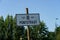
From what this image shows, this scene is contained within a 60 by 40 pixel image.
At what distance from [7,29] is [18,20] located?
206ft

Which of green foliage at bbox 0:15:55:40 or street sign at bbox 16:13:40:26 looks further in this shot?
green foliage at bbox 0:15:55:40

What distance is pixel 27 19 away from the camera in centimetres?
1116

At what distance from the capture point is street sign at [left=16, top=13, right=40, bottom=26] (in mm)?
11102

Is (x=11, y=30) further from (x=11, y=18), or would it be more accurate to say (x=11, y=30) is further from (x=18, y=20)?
(x=18, y=20)

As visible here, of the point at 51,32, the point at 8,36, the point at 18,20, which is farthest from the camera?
the point at 51,32

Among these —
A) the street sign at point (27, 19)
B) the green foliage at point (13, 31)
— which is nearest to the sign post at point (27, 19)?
the street sign at point (27, 19)

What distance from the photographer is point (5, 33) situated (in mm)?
71250

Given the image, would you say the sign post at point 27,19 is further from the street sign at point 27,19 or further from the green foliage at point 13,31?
the green foliage at point 13,31

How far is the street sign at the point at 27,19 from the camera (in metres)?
11.1

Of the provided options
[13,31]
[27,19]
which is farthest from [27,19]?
[13,31]

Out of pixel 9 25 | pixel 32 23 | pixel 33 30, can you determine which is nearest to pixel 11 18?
pixel 9 25

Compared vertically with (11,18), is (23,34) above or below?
below

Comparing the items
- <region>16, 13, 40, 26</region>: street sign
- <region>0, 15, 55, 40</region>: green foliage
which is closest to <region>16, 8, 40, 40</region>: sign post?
<region>16, 13, 40, 26</region>: street sign

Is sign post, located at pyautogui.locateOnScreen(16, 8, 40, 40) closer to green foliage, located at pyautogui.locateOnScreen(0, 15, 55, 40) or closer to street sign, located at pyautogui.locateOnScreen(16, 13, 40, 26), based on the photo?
street sign, located at pyautogui.locateOnScreen(16, 13, 40, 26)
